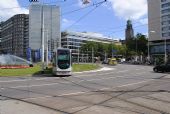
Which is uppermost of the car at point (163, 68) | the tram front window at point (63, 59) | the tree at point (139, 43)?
the tree at point (139, 43)

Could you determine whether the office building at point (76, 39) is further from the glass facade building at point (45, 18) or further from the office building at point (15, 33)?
the glass facade building at point (45, 18)

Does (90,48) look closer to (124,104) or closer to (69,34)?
(69,34)

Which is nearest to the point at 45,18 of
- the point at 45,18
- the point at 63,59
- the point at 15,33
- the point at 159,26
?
the point at 45,18

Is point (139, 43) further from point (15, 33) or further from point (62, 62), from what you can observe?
point (62, 62)

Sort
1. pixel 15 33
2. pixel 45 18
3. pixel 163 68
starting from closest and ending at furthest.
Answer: pixel 163 68
pixel 45 18
pixel 15 33

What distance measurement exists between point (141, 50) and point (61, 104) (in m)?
113

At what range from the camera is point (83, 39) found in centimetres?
16625

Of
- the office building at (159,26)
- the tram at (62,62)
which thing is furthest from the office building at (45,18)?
the office building at (159,26)

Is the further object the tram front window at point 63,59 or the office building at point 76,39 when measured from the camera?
the office building at point 76,39

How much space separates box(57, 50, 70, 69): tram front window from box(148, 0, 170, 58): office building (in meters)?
76.4

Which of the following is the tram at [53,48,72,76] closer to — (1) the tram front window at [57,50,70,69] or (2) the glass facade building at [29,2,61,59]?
(1) the tram front window at [57,50,70,69]

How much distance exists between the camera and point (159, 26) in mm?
115438

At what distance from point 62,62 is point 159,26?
84554 mm

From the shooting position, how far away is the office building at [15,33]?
12506cm
